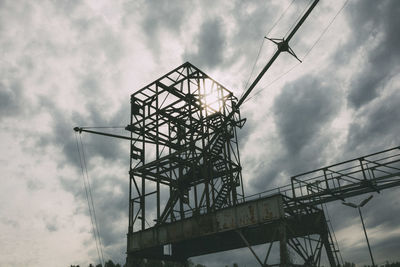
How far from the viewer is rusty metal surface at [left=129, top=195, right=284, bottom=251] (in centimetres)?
2005

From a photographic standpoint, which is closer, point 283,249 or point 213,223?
point 283,249

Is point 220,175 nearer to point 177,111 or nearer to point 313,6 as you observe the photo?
point 177,111

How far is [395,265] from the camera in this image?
110688 mm

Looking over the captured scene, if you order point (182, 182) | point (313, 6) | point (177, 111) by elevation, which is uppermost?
point (313, 6)

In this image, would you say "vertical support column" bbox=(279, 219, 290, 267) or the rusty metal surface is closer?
"vertical support column" bbox=(279, 219, 290, 267)

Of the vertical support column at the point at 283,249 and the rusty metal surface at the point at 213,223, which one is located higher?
the rusty metal surface at the point at 213,223

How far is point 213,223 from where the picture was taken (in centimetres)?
2258

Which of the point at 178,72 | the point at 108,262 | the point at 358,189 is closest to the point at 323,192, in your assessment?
the point at 358,189

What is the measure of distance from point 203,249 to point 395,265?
107 metres

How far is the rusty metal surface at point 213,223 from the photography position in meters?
20.0

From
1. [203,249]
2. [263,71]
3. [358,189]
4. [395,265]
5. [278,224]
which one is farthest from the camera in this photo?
[395,265]

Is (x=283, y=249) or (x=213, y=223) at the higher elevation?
(x=213, y=223)

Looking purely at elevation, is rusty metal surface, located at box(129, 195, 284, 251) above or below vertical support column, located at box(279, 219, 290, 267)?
above

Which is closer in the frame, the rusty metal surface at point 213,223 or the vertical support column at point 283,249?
the vertical support column at point 283,249
